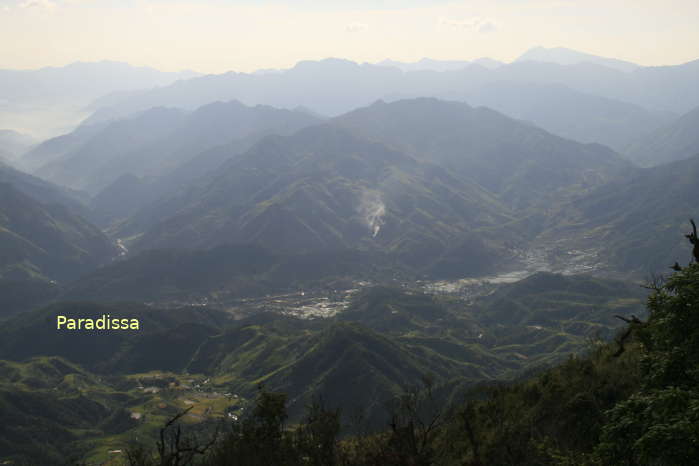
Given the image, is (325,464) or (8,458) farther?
(8,458)

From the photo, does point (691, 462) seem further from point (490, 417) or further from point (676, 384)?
point (490, 417)

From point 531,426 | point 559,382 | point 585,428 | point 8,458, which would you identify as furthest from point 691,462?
point 8,458

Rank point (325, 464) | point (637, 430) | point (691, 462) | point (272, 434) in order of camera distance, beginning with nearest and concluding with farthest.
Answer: point (691, 462), point (637, 430), point (325, 464), point (272, 434)

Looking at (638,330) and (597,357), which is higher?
(638,330)

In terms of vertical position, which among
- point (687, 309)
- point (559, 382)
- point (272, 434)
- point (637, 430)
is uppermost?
point (687, 309)

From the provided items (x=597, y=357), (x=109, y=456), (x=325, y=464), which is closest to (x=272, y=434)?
(x=325, y=464)

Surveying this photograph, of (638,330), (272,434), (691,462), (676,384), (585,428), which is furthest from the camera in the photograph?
(272,434)

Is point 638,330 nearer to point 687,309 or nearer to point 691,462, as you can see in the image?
point 687,309

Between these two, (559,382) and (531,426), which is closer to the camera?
(531,426)

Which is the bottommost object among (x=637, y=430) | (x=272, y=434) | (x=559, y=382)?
(x=272, y=434)
